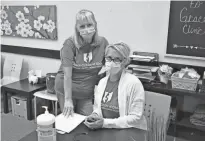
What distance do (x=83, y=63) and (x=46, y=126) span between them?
1.01 metres

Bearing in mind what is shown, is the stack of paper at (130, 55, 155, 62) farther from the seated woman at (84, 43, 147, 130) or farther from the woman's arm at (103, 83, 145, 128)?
the woman's arm at (103, 83, 145, 128)

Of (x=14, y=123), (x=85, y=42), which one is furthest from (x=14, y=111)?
(x=85, y=42)

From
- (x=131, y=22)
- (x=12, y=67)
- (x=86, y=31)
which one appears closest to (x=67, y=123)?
(x=86, y=31)

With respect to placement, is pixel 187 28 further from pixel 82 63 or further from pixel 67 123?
pixel 67 123

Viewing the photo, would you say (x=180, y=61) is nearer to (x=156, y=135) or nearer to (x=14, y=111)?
(x=156, y=135)

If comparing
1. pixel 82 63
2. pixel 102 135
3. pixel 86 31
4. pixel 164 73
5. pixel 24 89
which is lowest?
pixel 24 89

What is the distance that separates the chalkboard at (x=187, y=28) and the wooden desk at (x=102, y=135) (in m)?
1.26

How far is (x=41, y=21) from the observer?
333 cm

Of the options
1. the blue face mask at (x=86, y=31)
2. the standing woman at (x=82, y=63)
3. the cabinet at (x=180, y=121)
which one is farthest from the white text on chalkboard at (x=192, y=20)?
the blue face mask at (x=86, y=31)

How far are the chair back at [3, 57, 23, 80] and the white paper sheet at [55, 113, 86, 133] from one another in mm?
2230

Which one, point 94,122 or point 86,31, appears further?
point 86,31

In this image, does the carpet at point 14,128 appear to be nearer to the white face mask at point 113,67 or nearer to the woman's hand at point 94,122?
the woman's hand at point 94,122

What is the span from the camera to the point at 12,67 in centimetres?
367

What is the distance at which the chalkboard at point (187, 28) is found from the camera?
232cm
